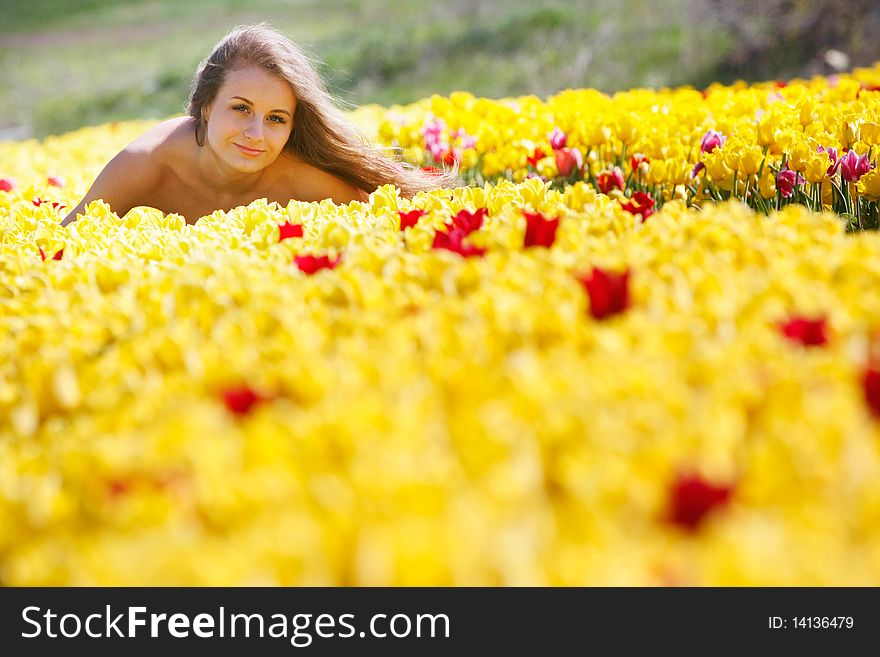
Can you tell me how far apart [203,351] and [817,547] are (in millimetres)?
974

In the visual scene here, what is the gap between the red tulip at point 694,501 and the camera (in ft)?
3.32

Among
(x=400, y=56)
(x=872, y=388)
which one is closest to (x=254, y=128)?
(x=872, y=388)

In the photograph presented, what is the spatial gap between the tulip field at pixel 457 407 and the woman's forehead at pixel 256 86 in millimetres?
1792

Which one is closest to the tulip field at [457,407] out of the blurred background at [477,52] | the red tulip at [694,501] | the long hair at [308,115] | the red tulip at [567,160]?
the red tulip at [694,501]

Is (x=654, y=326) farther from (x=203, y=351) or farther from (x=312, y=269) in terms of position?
(x=312, y=269)

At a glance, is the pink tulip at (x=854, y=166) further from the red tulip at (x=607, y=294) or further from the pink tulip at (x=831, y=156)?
the red tulip at (x=607, y=294)

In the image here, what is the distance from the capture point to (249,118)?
4.16m

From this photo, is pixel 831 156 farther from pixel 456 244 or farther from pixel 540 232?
pixel 456 244

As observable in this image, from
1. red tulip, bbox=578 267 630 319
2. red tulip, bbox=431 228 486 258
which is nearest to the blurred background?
red tulip, bbox=431 228 486 258

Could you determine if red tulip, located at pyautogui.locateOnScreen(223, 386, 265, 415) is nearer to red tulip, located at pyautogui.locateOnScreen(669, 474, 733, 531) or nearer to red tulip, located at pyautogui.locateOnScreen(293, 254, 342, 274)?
red tulip, located at pyautogui.locateOnScreen(669, 474, 733, 531)

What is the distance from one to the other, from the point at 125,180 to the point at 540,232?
9.12 feet

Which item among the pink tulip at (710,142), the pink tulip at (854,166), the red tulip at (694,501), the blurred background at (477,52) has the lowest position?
the red tulip at (694,501)
